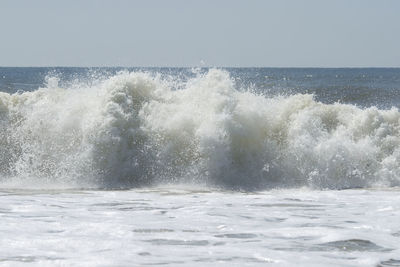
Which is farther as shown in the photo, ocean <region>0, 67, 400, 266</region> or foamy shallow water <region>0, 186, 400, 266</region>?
ocean <region>0, 67, 400, 266</region>

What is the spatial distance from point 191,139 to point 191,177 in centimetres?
94

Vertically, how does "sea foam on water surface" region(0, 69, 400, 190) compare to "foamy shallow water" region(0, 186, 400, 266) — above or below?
above

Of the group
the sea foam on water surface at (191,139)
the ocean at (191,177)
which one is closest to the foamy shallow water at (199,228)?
Answer: the ocean at (191,177)

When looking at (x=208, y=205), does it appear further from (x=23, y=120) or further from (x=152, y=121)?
(x=23, y=120)

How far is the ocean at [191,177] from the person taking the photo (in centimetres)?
604

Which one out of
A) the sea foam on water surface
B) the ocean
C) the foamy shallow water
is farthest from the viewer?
the sea foam on water surface

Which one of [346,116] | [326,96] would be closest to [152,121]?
[346,116]

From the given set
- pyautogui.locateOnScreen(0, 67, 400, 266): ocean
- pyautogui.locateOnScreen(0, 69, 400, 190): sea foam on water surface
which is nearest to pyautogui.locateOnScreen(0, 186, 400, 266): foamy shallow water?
pyautogui.locateOnScreen(0, 67, 400, 266): ocean

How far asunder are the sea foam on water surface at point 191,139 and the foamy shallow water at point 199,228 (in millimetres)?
1016

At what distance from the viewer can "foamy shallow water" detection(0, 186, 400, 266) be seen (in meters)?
5.70

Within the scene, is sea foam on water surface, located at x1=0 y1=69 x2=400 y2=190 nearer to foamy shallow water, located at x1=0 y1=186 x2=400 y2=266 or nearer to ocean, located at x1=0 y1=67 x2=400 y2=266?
ocean, located at x1=0 y1=67 x2=400 y2=266

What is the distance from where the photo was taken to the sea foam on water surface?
1059cm

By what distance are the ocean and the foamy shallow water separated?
0.02 metres

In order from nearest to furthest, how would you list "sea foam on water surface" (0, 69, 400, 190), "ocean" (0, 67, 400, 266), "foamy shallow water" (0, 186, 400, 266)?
1. "foamy shallow water" (0, 186, 400, 266)
2. "ocean" (0, 67, 400, 266)
3. "sea foam on water surface" (0, 69, 400, 190)
